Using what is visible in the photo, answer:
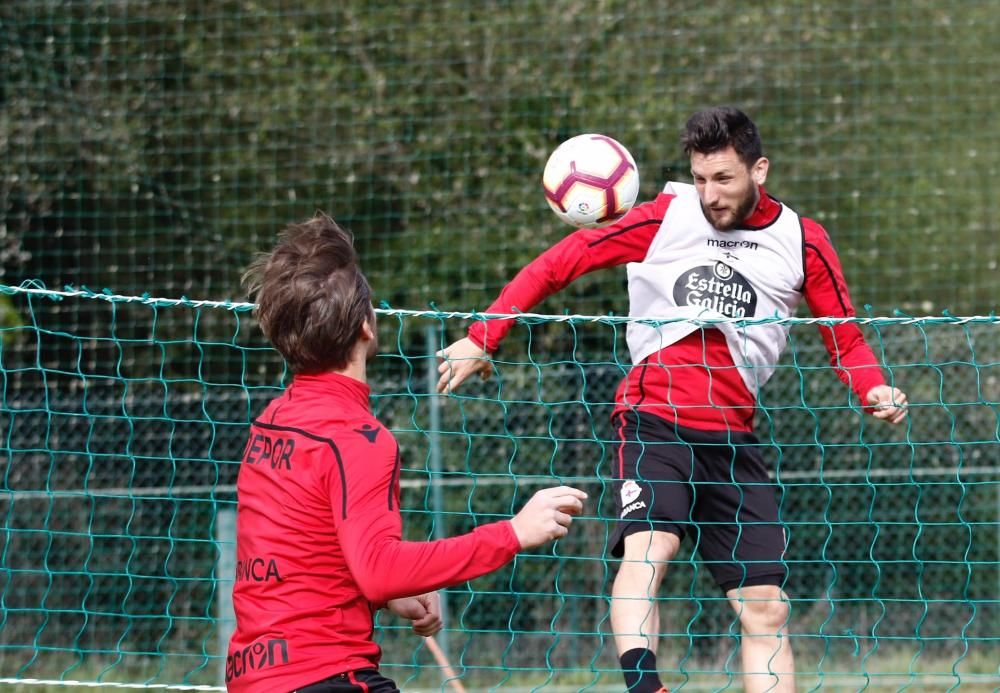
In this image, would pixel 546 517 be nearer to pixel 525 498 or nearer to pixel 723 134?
pixel 723 134

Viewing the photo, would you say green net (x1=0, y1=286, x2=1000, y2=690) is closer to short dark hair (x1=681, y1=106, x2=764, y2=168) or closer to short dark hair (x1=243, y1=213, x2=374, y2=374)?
short dark hair (x1=681, y1=106, x2=764, y2=168)

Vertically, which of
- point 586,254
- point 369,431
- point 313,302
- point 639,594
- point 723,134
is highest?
A: point 723,134

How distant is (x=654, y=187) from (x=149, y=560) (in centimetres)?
393

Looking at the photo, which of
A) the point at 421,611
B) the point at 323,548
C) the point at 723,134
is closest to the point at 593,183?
the point at 723,134

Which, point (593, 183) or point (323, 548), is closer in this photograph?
point (323, 548)

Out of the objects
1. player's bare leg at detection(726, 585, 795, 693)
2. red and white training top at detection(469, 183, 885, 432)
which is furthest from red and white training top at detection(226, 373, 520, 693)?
player's bare leg at detection(726, 585, 795, 693)

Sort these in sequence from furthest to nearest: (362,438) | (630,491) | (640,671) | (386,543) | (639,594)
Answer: (630,491)
(639,594)
(640,671)
(362,438)
(386,543)

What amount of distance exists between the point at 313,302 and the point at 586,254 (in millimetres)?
1391

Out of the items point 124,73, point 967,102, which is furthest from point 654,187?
point 124,73

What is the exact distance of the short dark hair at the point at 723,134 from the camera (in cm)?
388

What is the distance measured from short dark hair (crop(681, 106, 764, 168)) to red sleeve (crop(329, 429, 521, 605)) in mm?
1698

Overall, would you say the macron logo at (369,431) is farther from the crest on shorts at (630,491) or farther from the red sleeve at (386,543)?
the crest on shorts at (630,491)

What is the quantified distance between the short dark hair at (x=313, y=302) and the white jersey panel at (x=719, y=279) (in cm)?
132

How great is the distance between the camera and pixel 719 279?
388cm
